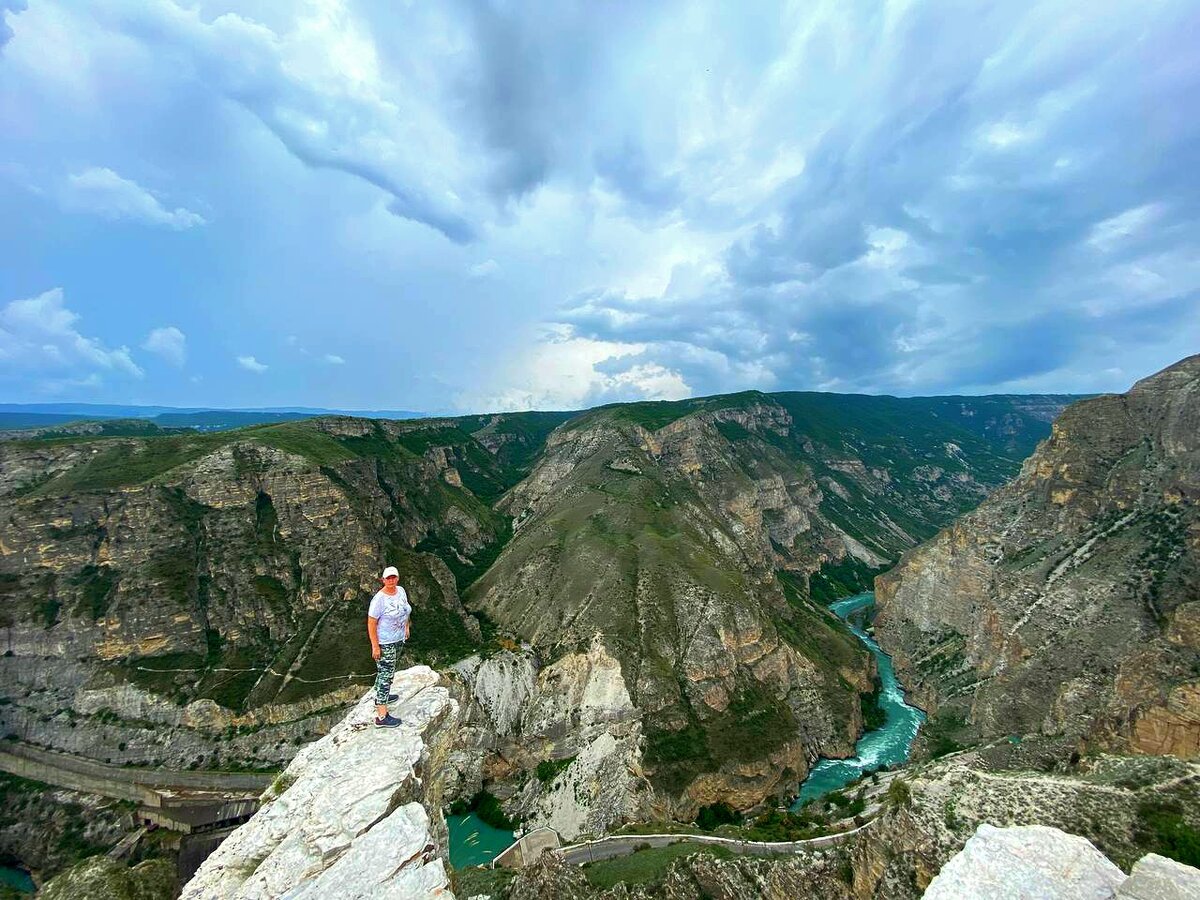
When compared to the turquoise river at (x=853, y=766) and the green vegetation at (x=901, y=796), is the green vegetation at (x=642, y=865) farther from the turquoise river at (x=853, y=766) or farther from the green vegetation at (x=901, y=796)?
the turquoise river at (x=853, y=766)

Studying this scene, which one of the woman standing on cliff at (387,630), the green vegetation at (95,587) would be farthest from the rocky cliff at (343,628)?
the woman standing on cliff at (387,630)

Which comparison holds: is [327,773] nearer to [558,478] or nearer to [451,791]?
[451,791]

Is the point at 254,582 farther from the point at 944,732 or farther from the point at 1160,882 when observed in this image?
the point at 944,732

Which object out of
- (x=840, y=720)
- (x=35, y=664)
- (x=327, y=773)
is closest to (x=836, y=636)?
(x=840, y=720)

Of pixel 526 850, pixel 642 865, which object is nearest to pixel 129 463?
pixel 526 850

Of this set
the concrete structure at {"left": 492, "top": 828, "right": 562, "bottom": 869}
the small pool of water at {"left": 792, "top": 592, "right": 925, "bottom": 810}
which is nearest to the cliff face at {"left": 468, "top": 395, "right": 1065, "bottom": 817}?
the small pool of water at {"left": 792, "top": 592, "right": 925, "bottom": 810}

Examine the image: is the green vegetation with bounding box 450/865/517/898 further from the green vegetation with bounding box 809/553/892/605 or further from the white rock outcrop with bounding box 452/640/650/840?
the green vegetation with bounding box 809/553/892/605

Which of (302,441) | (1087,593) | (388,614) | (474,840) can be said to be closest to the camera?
(388,614)
